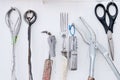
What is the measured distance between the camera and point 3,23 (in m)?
0.88

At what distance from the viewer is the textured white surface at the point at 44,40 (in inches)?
34.8

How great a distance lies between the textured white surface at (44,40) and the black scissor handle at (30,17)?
0.01 meters

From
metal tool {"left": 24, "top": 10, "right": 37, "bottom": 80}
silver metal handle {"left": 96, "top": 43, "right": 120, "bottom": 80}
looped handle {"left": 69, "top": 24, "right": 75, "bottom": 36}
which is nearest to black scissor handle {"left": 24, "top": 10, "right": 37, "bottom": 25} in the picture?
metal tool {"left": 24, "top": 10, "right": 37, "bottom": 80}

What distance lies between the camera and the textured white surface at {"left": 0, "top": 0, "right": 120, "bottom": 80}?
88 cm

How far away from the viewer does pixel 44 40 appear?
89cm

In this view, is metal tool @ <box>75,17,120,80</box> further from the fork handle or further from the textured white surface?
the fork handle

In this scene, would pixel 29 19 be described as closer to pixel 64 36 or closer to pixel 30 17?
pixel 30 17

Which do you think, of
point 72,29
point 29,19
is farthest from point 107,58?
point 29,19

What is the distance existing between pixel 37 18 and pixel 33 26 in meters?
0.03

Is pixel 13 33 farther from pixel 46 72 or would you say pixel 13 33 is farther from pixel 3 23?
pixel 46 72

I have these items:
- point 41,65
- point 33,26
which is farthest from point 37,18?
point 41,65

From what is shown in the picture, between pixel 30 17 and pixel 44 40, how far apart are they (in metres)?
0.09

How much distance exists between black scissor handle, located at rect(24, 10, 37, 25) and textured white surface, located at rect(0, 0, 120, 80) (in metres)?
0.01

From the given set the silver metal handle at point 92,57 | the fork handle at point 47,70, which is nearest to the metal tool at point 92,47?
the silver metal handle at point 92,57
